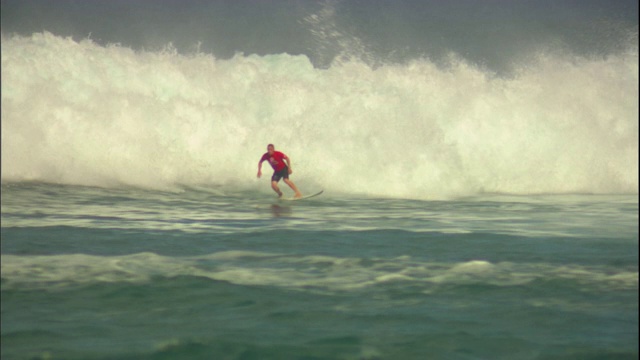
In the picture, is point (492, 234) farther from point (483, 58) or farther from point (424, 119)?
point (483, 58)

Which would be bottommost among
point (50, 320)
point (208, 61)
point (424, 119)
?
point (50, 320)

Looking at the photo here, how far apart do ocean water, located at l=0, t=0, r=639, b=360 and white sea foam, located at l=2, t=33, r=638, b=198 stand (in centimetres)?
6

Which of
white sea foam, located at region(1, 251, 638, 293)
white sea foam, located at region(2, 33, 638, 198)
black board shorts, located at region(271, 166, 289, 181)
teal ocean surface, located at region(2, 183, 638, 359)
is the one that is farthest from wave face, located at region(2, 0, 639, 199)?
white sea foam, located at region(1, 251, 638, 293)

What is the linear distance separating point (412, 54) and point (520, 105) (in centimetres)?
343

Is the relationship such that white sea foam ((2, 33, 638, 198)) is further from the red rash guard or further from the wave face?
the red rash guard

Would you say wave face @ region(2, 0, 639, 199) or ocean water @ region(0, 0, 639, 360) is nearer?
ocean water @ region(0, 0, 639, 360)

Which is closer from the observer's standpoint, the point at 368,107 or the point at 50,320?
the point at 50,320

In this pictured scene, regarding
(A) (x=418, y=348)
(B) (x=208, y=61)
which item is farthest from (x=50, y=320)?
(B) (x=208, y=61)

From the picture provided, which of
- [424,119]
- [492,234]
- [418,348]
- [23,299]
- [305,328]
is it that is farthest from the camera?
[424,119]

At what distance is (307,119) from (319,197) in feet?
15.0

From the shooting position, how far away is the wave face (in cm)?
1744

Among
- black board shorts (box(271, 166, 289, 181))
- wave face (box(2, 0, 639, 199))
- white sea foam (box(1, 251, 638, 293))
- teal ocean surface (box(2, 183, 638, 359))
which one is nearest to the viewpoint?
teal ocean surface (box(2, 183, 638, 359))

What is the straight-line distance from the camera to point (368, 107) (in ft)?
64.4

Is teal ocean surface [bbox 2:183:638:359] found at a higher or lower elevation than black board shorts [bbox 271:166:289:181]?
lower
